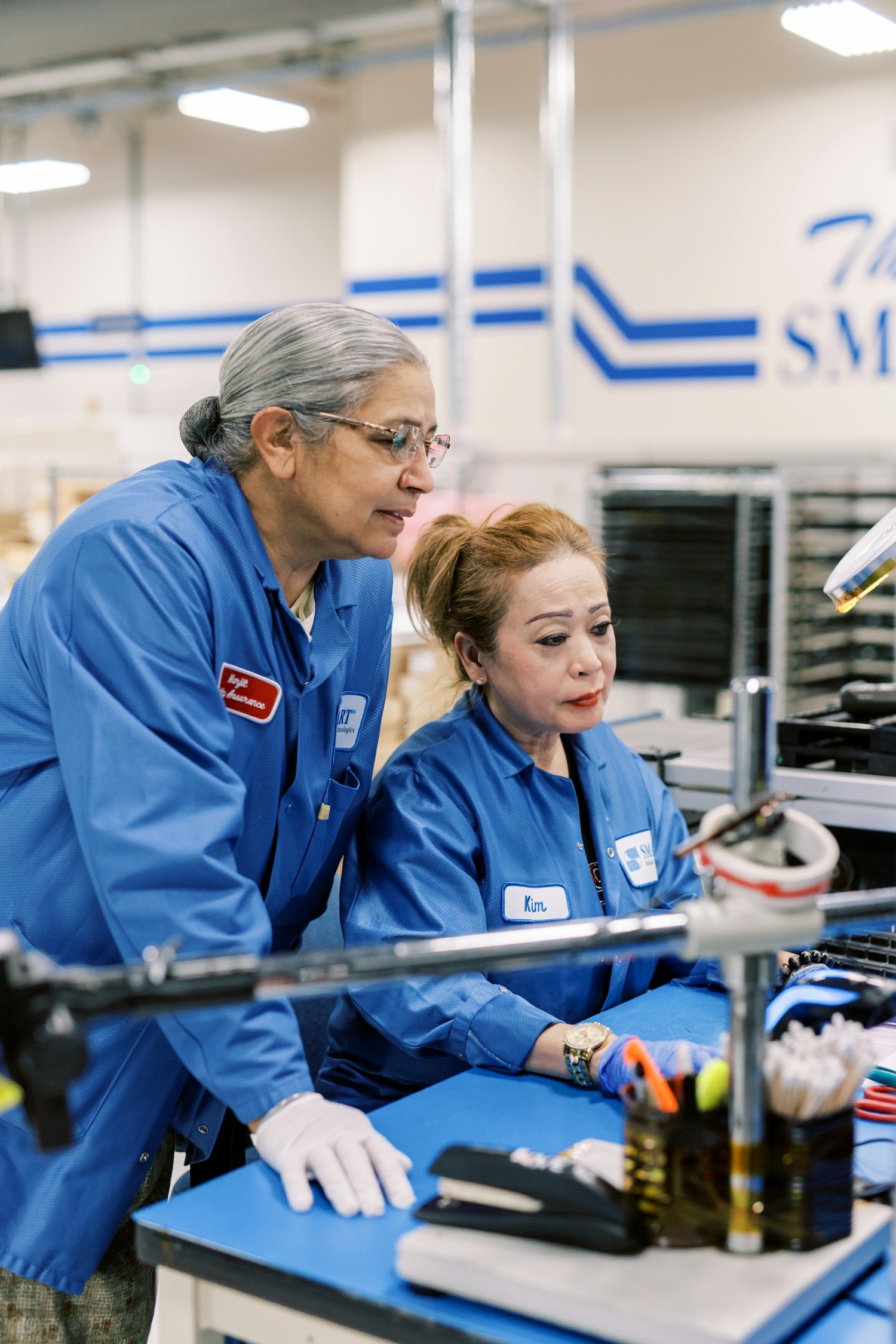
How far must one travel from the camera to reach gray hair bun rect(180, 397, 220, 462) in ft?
5.64

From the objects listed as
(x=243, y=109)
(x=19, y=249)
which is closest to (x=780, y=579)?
(x=243, y=109)

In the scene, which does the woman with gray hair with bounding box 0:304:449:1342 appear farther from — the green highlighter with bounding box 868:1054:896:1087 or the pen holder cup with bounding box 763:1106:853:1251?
the green highlighter with bounding box 868:1054:896:1087

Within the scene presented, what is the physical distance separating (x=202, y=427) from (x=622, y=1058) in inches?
36.2

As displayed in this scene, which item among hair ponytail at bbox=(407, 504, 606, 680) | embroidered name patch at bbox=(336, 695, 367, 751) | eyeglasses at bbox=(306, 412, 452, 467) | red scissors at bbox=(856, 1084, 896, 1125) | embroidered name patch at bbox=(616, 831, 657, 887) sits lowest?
red scissors at bbox=(856, 1084, 896, 1125)

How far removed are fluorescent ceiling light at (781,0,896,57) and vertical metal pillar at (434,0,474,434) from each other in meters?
1.53

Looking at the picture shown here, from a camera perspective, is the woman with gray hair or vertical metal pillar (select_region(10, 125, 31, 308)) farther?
vertical metal pillar (select_region(10, 125, 31, 308))

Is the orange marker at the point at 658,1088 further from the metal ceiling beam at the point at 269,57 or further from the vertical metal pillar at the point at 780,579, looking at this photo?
the metal ceiling beam at the point at 269,57

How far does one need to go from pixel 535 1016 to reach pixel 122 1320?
2.06ft

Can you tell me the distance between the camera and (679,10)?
7500 millimetres

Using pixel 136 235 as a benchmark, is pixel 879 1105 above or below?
below

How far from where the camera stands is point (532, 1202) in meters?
1.06

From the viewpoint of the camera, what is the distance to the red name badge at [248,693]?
158 cm

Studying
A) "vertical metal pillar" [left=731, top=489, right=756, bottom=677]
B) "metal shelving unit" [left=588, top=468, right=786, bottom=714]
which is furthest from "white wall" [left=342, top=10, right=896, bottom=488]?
"vertical metal pillar" [left=731, top=489, right=756, bottom=677]

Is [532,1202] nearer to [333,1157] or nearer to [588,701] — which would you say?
[333,1157]
